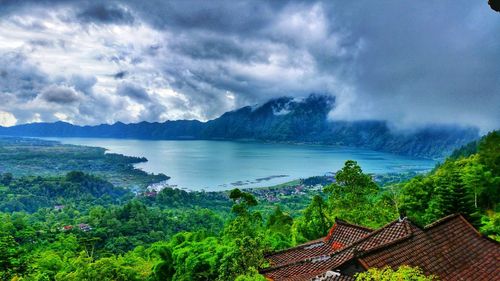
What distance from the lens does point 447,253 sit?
12461 millimetres

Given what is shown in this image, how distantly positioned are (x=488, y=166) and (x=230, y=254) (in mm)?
24767

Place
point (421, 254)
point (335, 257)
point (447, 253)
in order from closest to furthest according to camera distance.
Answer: point (421, 254)
point (447, 253)
point (335, 257)

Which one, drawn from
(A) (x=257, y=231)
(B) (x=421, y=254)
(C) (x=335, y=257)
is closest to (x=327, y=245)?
(C) (x=335, y=257)

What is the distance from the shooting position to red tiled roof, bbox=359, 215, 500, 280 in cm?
1131

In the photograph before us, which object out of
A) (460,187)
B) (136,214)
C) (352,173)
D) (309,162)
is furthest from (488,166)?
(309,162)

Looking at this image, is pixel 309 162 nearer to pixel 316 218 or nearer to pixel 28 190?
pixel 28 190

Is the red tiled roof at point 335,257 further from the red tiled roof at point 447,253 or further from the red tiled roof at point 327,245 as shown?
the red tiled roof at point 327,245

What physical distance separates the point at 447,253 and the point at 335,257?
3531 mm

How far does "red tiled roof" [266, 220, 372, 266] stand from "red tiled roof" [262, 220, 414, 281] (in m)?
0.58

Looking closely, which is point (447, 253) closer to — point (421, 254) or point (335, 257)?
point (421, 254)

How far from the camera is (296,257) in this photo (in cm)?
1636

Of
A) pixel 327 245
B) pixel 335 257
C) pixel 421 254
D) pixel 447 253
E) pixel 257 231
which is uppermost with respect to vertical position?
pixel 421 254

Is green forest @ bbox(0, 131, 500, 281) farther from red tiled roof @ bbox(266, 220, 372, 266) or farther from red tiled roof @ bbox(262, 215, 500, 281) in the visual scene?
red tiled roof @ bbox(262, 215, 500, 281)

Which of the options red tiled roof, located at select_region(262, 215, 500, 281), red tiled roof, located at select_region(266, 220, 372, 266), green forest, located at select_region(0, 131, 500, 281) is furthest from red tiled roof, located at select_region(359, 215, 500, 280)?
red tiled roof, located at select_region(266, 220, 372, 266)
